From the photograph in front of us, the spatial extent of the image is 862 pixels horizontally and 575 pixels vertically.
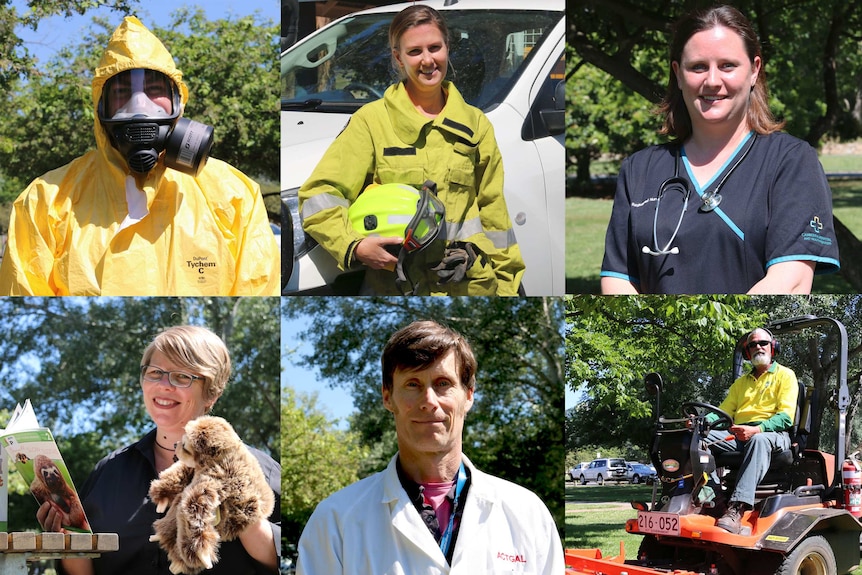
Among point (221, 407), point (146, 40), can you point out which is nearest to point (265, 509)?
point (221, 407)

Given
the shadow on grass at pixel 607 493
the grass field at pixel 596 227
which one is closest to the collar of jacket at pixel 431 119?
the shadow on grass at pixel 607 493

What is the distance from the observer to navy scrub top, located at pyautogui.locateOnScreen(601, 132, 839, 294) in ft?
18.7

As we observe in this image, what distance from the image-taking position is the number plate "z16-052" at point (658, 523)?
6059 millimetres

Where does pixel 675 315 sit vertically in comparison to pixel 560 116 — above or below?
below

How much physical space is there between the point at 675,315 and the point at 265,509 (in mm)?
2542

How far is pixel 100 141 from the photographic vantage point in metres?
5.81

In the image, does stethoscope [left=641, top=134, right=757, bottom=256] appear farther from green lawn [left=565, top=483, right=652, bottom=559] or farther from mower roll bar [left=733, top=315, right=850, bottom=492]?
green lawn [left=565, top=483, right=652, bottom=559]

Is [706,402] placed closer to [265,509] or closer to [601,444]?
[601,444]

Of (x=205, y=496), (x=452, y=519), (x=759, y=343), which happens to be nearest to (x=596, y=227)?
(x=759, y=343)

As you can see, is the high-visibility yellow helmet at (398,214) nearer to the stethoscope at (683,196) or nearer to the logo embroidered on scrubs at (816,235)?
the stethoscope at (683,196)

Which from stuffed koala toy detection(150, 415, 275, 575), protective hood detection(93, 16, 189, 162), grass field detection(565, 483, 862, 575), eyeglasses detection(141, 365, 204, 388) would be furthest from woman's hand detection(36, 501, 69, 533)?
grass field detection(565, 483, 862, 575)

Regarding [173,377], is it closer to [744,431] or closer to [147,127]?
[147,127]

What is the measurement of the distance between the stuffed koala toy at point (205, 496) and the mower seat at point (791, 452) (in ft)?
8.21

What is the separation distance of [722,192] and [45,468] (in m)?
3.63
